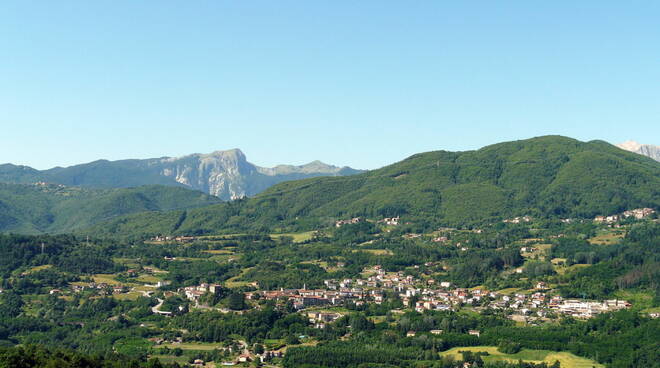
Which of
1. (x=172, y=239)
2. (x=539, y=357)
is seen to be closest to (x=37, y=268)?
(x=172, y=239)

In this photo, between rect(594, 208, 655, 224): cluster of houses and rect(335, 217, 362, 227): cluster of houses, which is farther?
rect(335, 217, 362, 227): cluster of houses

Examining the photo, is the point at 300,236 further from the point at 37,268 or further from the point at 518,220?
the point at 37,268

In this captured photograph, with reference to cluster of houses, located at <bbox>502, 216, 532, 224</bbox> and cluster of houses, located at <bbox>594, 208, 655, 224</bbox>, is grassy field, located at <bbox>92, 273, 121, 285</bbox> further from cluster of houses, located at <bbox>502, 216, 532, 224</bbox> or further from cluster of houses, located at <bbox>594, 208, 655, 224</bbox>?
cluster of houses, located at <bbox>594, 208, 655, 224</bbox>

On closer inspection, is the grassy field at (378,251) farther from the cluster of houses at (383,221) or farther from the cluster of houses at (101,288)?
the cluster of houses at (101,288)

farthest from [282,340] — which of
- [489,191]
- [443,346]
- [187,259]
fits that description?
[489,191]

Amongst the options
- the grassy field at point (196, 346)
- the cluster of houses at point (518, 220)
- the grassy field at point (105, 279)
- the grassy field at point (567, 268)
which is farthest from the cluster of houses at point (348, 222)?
the grassy field at point (196, 346)

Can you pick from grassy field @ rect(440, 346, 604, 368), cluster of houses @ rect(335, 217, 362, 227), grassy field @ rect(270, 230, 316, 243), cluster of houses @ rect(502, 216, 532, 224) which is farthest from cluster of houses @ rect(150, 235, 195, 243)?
grassy field @ rect(440, 346, 604, 368)
